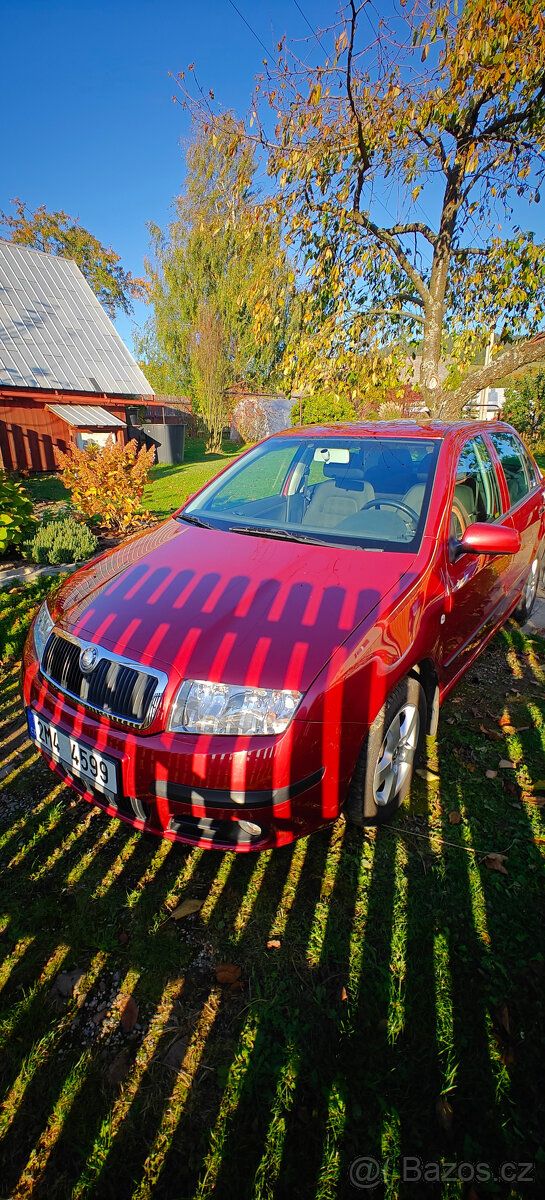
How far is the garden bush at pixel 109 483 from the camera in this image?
678 centimetres

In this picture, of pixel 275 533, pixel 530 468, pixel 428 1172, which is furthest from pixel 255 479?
pixel 428 1172

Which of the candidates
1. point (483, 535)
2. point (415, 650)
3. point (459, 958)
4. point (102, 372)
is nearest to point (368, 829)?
point (459, 958)

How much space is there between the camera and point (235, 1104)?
1.41m

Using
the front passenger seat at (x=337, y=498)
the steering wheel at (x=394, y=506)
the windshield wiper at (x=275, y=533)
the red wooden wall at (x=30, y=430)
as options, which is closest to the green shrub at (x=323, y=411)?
the red wooden wall at (x=30, y=430)

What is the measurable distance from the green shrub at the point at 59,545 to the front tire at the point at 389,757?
14.1 feet

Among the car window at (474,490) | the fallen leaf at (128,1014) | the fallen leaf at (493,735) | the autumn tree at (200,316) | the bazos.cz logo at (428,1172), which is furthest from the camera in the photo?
the autumn tree at (200,316)

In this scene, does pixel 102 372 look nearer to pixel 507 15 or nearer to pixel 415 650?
pixel 507 15

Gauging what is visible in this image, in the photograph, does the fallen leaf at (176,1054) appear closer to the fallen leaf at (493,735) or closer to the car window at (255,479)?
the fallen leaf at (493,735)

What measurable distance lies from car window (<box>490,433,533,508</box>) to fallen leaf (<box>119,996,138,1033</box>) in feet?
11.6

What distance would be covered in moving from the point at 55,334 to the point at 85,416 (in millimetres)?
3687

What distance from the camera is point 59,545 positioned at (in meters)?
5.51

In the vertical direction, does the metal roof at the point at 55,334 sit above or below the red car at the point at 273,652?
above

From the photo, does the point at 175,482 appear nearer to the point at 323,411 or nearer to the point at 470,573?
the point at 323,411

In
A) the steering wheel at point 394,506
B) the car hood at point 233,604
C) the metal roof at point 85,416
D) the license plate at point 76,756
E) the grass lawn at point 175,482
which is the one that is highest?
the metal roof at point 85,416
